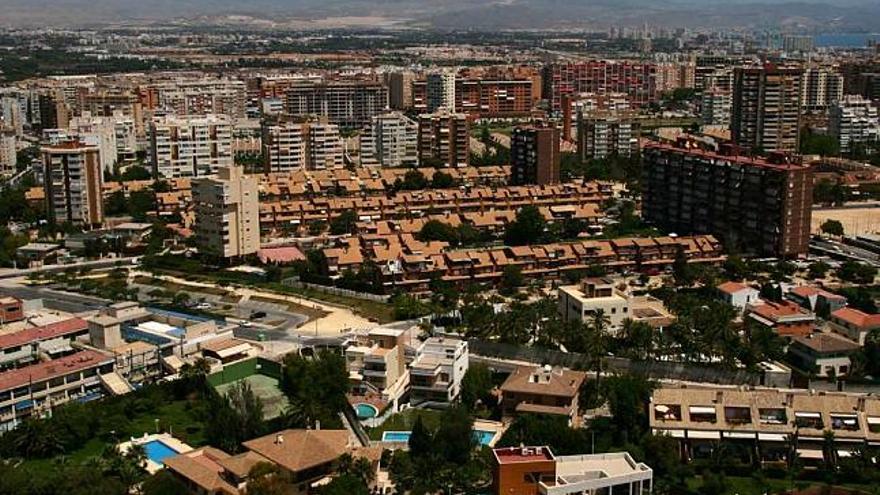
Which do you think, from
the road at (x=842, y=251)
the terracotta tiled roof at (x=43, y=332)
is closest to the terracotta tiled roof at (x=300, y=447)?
the terracotta tiled roof at (x=43, y=332)

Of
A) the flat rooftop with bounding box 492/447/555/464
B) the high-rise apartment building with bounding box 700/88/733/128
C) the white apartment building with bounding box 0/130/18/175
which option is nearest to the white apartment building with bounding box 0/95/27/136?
the white apartment building with bounding box 0/130/18/175

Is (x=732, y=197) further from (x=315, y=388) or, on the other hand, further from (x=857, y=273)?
(x=315, y=388)

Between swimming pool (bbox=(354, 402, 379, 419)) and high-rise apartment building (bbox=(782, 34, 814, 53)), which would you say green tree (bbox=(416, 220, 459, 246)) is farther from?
high-rise apartment building (bbox=(782, 34, 814, 53))

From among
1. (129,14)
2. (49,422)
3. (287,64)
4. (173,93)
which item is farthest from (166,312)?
(129,14)

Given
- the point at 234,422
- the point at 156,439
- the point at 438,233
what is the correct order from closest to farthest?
1. the point at 234,422
2. the point at 156,439
3. the point at 438,233

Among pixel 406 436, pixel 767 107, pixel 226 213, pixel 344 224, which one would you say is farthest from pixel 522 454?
pixel 767 107

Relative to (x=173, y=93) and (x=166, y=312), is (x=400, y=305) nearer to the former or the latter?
(x=166, y=312)

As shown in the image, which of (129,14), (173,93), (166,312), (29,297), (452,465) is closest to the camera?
(452,465)
